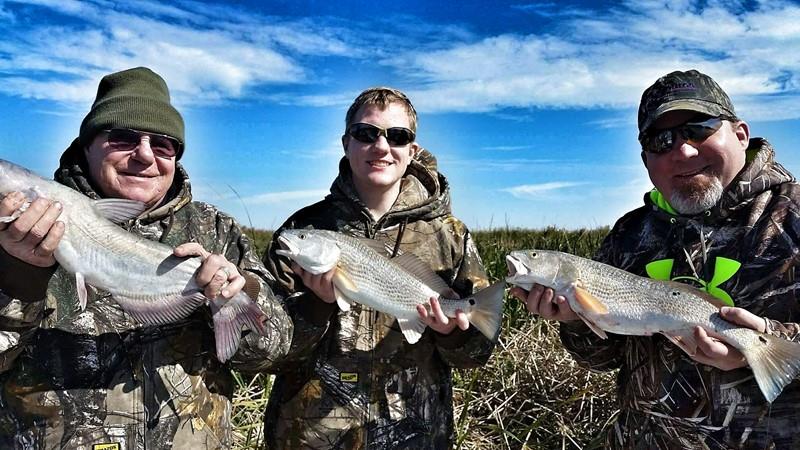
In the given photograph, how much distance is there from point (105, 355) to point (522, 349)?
16.0 ft

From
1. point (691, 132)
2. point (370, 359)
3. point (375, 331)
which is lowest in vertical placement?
point (370, 359)

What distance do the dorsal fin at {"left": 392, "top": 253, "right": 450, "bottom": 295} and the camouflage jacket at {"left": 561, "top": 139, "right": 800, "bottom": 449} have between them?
3.14ft

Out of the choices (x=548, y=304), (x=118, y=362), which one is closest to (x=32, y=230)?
(x=118, y=362)

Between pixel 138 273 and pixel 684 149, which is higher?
pixel 684 149

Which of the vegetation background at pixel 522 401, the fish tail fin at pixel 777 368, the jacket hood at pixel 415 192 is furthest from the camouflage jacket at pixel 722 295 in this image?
the vegetation background at pixel 522 401

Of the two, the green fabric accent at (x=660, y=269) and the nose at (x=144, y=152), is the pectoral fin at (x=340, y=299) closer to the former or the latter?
the nose at (x=144, y=152)

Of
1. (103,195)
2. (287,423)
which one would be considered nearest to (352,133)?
(103,195)

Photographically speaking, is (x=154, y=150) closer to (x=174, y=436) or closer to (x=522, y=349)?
(x=174, y=436)

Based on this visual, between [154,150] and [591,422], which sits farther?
[591,422]

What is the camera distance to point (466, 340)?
5012mm

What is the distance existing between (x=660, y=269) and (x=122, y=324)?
138 inches

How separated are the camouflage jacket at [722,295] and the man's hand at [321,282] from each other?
1.70 m

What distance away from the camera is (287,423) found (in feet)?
16.6

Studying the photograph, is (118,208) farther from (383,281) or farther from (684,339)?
(684,339)
